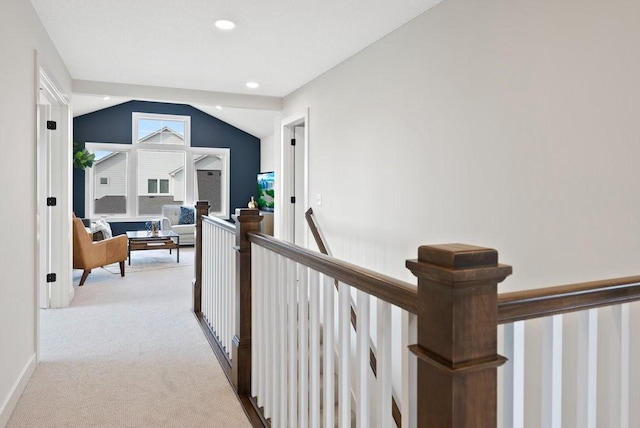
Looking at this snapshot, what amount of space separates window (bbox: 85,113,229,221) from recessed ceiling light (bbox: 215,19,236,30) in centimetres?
618

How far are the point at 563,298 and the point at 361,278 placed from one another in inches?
18.5

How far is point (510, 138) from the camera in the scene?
2.34m

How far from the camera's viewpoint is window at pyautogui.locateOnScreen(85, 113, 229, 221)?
8.69 meters

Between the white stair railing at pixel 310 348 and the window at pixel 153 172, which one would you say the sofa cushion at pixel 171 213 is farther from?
the white stair railing at pixel 310 348

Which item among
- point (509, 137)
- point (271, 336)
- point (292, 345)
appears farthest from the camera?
point (509, 137)

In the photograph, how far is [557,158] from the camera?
209 cm

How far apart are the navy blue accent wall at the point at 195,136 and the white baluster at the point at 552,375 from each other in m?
8.86

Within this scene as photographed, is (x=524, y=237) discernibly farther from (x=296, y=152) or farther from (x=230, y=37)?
(x=296, y=152)

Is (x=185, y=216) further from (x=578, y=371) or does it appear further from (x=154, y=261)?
(x=578, y=371)

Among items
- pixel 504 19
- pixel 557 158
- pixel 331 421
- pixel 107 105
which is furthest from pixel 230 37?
pixel 107 105

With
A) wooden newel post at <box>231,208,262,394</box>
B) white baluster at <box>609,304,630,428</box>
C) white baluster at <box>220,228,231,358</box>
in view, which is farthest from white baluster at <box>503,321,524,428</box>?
white baluster at <box>220,228,231,358</box>

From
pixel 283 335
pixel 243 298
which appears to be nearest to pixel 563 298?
pixel 283 335

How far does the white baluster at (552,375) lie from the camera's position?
3.28 ft

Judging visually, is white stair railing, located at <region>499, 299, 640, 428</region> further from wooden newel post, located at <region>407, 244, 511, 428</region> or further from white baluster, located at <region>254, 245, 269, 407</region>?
white baluster, located at <region>254, 245, 269, 407</region>
